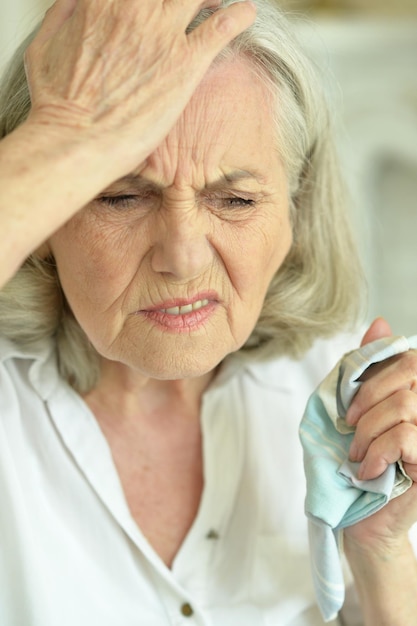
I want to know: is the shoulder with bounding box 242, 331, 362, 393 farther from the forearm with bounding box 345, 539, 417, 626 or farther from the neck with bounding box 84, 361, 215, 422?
the forearm with bounding box 345, 539, 417, 626

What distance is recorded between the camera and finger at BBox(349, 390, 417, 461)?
1332 mm

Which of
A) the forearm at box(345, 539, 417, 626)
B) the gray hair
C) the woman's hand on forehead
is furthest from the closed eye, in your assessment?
the forearm at box(345, 539, 417, 626)

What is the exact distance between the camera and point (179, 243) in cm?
127

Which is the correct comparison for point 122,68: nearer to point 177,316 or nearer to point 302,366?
point 177,316

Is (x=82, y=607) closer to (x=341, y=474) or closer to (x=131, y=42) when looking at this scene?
(x=341, y=474)

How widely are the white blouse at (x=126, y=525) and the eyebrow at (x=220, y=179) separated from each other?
433mm

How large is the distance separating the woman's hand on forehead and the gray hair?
0.17 metres

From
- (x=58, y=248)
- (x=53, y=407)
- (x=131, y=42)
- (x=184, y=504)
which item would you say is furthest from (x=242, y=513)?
(x=131, y=42)

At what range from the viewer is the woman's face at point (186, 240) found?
1276 mm

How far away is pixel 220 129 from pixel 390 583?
0.80m

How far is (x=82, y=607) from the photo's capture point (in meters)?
1.43

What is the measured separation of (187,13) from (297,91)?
372 millimetres

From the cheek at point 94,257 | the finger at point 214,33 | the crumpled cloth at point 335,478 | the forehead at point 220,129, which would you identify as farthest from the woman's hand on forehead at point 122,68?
the crumpled cloth at point 335,478

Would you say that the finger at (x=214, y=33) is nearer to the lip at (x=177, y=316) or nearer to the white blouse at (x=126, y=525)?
the lip at (x=177, y=316)
